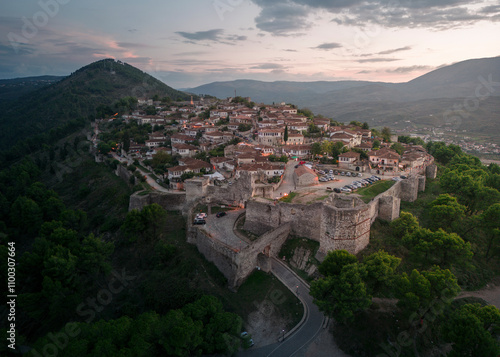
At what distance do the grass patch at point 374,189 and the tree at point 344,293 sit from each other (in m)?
12.1

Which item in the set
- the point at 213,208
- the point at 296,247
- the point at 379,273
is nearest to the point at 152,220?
the point at 213,208

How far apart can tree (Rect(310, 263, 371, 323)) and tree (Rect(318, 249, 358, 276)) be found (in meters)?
0.81

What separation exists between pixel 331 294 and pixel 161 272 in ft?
49.7

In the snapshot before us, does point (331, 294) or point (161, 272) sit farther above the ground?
point (331, 294)

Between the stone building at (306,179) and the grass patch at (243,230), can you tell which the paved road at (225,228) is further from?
the stone building at (306,179)

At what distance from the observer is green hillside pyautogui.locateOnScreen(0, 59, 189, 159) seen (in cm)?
10212

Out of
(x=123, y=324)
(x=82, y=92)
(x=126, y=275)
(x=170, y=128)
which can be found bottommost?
(x=126, y=275)

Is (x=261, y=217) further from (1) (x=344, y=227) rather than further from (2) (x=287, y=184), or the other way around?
(2) (x=287, y=184)

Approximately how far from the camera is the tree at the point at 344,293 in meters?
17.1

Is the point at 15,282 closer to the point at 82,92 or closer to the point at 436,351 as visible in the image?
the point at 436,351

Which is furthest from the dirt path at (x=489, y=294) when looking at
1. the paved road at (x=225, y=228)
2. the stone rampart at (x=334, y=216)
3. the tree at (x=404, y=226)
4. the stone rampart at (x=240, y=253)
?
the paved road at (x=225, y=228)

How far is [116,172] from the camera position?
169 feet

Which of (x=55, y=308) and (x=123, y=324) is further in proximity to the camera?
(x=55, y=308)

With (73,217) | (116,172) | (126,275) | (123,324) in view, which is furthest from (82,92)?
(123,324)
